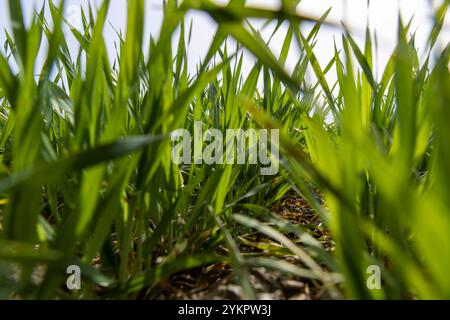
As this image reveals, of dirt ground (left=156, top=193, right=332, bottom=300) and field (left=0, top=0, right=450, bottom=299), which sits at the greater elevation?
field (left=0, top=0, right=450, bottom=299)

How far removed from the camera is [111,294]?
455 millimetres

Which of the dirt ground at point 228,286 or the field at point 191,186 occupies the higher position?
the field at point 191,186

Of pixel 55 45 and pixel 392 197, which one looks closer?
pixel 392 197

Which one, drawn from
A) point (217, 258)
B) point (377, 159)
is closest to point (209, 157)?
point (217, 258)

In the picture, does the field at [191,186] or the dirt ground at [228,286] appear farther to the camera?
the dirt ground at [228,286]

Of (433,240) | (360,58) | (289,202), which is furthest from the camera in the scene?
(289,202)

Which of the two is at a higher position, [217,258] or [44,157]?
[44,157]

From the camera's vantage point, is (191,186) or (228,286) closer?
(228,286)

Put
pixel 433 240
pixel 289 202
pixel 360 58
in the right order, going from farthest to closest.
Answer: pixel 289 202 < pixel 360 58 < pixel 433 240

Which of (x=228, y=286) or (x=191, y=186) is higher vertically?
(x=191, y=186)

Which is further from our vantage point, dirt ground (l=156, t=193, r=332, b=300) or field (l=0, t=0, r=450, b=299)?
dirt ground (l=156, t=193, r=332, b=300)
